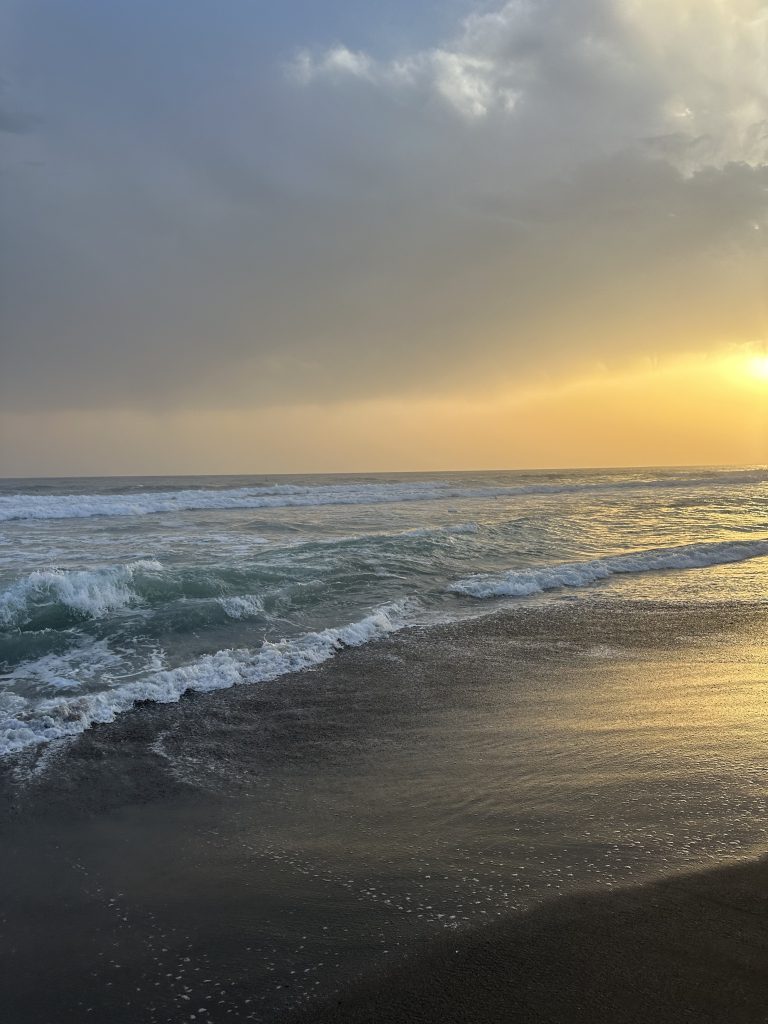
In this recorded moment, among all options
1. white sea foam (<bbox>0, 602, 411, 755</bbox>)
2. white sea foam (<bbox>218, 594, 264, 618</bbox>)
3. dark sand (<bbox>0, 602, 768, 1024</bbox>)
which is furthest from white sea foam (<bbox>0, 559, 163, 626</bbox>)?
dark sand (<bbox>0, 602, 768, 1024</bbox>)

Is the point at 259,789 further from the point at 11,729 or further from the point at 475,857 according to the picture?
the point at 11,729

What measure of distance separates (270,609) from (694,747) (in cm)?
696

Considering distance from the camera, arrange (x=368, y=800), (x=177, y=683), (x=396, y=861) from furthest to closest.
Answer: (x=177, y=683)
(x=368, y=800)
(x=396, y=861)

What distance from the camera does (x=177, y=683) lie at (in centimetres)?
724

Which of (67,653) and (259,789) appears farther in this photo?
(67,653)

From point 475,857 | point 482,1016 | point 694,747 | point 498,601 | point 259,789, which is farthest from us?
point 498,601

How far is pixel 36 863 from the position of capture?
388 cm

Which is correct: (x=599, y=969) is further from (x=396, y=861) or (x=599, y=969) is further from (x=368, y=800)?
Answer: (x=368, y=800)

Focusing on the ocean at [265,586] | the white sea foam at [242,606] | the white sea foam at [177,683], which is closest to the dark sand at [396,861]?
the white sea foam at [177,683]

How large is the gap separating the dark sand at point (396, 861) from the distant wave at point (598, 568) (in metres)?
5.83

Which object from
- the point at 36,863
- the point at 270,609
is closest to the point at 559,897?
the point at 36,863

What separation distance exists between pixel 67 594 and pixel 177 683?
4.30m

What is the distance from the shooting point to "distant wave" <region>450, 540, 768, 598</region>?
12.7 meters

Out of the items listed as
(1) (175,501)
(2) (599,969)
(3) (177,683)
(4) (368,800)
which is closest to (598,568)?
(3) (177,683)
